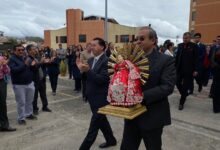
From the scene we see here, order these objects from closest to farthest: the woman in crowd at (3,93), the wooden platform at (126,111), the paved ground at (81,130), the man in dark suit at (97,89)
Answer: the wooden platform at (126,111)
the man in dark suit at (97,89)
the paved ground at (81,130)
the woman in crowd at (3,93)

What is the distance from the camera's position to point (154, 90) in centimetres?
244

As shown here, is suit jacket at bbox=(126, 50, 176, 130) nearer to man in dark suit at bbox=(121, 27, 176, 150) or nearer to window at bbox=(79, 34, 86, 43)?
man in dark suit at bbox=(121, 27, 176, 150)

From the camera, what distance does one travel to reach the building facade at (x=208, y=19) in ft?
135

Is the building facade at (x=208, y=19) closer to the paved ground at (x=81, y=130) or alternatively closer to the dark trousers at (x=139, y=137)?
the paved ground at (x=81, y=130)

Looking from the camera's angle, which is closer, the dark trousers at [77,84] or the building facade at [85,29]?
the dark trousers at [77,84]

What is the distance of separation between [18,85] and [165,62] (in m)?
4.28

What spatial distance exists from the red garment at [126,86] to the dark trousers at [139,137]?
16.3 inches

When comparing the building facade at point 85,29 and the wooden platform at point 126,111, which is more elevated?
the building facade at point 85,29

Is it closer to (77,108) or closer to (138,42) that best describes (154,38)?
(138,42)

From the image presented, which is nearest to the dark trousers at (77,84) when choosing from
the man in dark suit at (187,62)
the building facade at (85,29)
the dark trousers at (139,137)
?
the man in dark suit at (187,62)

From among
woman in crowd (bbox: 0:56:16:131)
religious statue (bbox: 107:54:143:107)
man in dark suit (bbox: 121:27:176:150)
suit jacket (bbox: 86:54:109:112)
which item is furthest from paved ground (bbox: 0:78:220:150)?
religious statue (bbox: 107:54:143:107)

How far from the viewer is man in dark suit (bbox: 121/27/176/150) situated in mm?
2461

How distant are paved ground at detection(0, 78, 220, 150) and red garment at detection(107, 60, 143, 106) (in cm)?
227

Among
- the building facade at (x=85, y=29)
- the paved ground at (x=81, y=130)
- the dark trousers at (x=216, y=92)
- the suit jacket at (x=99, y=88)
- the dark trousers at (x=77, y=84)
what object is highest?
the building facade at (x=85, y=29)
